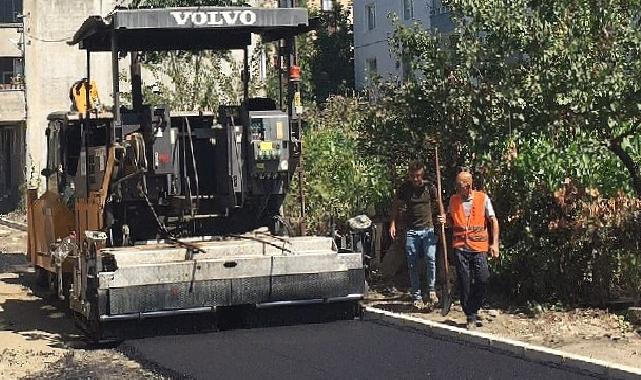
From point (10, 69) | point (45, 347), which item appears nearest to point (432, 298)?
point (45, 347)

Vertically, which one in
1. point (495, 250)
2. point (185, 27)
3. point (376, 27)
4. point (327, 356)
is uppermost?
point (376, 27)

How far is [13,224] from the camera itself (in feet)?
100

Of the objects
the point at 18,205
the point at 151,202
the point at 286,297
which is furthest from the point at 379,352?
the point at 18,205

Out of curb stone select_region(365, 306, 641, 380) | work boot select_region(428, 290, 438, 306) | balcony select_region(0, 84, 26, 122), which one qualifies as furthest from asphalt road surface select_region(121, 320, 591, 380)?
balcony select_region(0, 84, 26, 122)

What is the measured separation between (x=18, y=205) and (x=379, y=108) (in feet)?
85.6

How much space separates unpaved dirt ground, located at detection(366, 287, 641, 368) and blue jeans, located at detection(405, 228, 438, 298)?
0.30 metres

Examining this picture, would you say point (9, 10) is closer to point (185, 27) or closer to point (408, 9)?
point (408, 9)

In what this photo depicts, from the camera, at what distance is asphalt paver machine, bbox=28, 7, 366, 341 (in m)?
10.3

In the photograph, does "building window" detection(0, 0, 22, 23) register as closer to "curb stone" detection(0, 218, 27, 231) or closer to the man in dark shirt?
"curb stone" detection(0, 218, 27, 231)

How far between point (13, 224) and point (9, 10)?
11.6m

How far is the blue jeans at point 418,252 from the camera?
37.9ft

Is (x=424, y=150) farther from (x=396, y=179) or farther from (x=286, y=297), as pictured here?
(x=286, y=297)

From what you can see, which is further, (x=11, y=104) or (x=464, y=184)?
(x=11, y=104)

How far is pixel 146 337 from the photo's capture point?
10.5 metres
